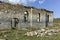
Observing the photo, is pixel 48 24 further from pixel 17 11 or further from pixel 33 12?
pixel 17 11

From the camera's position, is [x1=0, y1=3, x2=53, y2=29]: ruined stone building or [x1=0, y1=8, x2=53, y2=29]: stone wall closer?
[x1=0, y1=8, x2=53, y2=29]: stone wall

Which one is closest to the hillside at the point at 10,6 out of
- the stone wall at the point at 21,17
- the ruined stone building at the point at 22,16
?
the ruined stone building at the point at 22,16

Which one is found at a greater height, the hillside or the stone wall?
the hillside

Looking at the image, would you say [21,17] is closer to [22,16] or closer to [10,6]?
[22,16]

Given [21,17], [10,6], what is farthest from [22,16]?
[10,6]

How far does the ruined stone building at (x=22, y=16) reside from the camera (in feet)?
75.7

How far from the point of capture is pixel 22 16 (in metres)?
26.0

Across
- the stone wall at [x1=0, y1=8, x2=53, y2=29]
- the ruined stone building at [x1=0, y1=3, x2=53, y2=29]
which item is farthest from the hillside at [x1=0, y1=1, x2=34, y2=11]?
the stone wall at [x1=0, y1=8, x2=53, y2=29]

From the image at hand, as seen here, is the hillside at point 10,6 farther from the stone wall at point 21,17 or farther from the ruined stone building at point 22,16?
the stone wall at point 21,17

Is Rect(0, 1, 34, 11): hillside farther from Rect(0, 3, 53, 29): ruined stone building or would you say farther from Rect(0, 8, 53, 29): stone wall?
Rect(0, 8, 53, 29): stone wall

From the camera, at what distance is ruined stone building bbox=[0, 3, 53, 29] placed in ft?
75.7

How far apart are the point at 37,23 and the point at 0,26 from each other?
9.10 m

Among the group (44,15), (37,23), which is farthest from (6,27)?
(44,15)

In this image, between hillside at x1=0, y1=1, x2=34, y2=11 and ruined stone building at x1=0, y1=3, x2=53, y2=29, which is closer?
hillside at x1=0, y1=1, x2=34, y2=11
